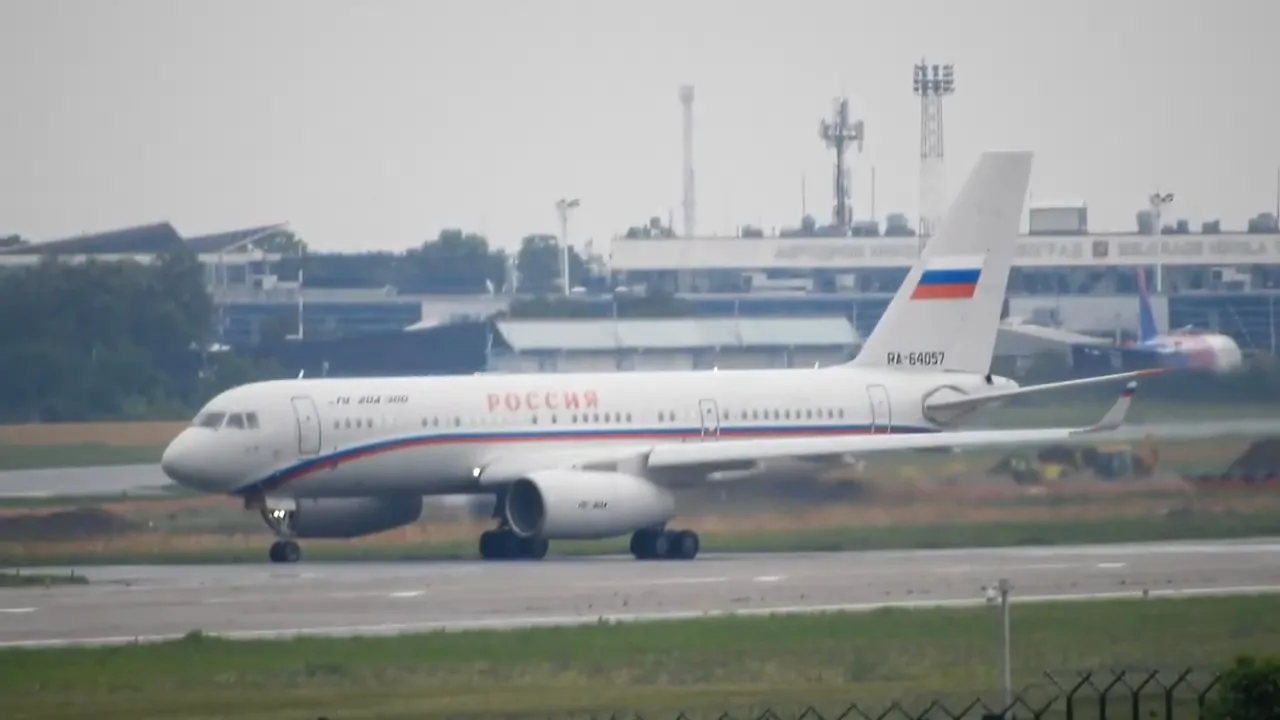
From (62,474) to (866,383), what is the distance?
23.4 meters

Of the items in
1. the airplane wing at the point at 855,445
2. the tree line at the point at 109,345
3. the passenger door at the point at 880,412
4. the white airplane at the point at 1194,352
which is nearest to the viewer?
the airplane wing at the point at 855,445

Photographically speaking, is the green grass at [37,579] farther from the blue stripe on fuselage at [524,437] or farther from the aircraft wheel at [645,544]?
the aircraft wheel at [645,544]

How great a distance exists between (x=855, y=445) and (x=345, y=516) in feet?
33.1

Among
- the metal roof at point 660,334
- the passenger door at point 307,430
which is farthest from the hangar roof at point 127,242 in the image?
the passenger door at point 307,430

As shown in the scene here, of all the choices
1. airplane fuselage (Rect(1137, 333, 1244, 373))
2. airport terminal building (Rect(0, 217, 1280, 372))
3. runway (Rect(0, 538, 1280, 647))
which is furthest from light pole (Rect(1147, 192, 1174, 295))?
runway (Rect(0, 538, 1280, 647))

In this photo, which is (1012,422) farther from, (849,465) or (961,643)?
(961,643)

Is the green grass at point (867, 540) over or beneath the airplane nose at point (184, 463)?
beneath

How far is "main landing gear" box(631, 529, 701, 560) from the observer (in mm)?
50156

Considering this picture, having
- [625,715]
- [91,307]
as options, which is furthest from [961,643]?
[91,307]

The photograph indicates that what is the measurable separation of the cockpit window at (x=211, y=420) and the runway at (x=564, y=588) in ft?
9.47

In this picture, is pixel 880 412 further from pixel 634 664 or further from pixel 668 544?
pixel 634 664

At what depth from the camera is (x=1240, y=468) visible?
57000 millimetres

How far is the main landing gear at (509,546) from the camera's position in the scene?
5025 cm

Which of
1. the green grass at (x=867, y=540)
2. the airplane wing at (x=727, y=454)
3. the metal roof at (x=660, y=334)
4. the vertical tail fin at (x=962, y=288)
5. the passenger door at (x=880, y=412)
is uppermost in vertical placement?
the vertical tail fin at (x=962, y=288)
